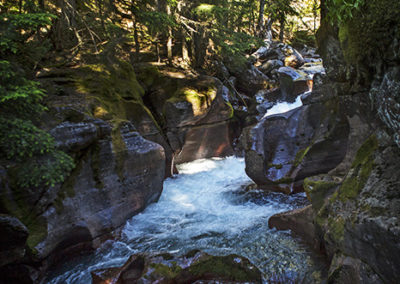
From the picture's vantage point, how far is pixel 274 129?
1067 cm

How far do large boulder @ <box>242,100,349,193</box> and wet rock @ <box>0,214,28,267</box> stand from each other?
7.95 metres

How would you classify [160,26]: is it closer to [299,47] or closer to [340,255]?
[340,255]

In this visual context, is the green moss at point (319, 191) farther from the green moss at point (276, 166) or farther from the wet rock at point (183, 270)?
the green moss at point (276, 166)

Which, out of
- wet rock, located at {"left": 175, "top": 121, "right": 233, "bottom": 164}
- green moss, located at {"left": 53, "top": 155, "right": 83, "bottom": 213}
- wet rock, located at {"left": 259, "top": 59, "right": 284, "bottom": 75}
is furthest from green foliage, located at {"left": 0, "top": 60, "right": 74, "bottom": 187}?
wet rock, located at {"left": 259, "top": 59, "right": 284, "bottom": 75}

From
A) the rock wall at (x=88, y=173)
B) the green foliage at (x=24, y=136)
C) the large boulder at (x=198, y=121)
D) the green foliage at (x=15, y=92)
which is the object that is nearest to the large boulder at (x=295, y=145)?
the large boulder at (x=198, y=121)

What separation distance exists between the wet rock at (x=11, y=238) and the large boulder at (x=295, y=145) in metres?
7.95

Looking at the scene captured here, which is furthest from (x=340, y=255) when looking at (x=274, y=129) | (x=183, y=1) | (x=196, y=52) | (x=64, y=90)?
(x=196, y=52)

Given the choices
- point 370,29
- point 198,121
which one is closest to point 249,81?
point 198,121

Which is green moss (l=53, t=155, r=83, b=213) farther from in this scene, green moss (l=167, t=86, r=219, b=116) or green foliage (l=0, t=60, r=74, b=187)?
green moss (l=167, t=86, r=219, b=116)

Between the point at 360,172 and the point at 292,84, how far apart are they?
15.6m

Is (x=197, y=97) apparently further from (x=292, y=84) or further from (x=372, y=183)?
(x=372, y=183)

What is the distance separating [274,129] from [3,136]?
29.7 feet

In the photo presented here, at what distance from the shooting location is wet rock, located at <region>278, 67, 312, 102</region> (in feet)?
61.3

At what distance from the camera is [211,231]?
7543 millimetres
